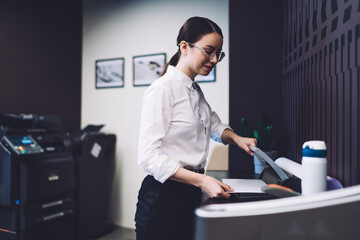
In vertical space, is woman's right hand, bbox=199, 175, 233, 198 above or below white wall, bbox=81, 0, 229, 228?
below

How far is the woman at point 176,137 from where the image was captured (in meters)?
1.05

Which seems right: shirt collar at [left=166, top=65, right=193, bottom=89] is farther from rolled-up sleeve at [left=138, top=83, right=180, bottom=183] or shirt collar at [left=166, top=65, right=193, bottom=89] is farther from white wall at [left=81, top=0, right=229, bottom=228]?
white wall at [left=81, top=0, right=229, bottom=228]

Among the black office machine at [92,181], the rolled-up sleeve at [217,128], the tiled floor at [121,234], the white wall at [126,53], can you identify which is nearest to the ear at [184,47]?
the rolled-up sleeve at [217,128]

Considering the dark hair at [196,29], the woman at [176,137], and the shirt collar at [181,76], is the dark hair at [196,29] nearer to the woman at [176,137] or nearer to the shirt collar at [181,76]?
the woman at [176,137]

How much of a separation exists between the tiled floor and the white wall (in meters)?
0.09

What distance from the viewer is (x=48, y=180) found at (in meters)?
2.47

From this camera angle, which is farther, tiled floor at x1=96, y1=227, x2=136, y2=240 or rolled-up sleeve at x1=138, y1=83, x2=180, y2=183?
tiled floor at x1=96, y1=227, x2=136, y2=240

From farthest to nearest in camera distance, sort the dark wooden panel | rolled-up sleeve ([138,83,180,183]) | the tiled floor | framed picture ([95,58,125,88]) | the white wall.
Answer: framed picture ([95,58,125,88]), the white wall, the tiled floor, rolled-up sleeve ([138,83,180,183]), the dark wooden panel

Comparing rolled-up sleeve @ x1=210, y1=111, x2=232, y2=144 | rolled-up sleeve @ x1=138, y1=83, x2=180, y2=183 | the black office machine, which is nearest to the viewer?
rolled-up sleeve @ x1=138, y1=83, x2=180, y2=183

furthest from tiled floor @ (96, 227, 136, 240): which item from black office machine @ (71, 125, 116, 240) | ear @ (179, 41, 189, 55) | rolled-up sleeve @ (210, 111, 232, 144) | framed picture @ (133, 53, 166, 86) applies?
ear @ (179, 41, 189, 55)

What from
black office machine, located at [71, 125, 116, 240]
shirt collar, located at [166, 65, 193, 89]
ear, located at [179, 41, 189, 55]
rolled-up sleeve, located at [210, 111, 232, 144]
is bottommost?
black office machine, located at [71, 125, 116, 240]

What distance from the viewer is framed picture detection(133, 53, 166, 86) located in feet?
10.7

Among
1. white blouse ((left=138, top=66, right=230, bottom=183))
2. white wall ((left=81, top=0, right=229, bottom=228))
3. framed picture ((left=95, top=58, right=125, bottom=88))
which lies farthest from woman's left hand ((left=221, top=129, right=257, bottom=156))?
framed picture ((left=95, top=58, right=125, bottom=88))

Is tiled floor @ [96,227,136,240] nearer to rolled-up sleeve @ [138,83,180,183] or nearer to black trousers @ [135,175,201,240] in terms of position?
black trousers @ [135,175,201,240]
